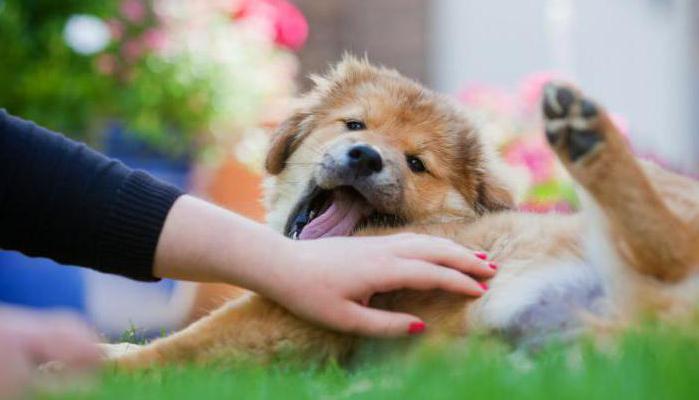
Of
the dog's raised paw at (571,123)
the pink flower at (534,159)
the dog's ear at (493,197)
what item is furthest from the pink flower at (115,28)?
the dog's raised paw at (571,123)

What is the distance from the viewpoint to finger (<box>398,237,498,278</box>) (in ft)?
7.92

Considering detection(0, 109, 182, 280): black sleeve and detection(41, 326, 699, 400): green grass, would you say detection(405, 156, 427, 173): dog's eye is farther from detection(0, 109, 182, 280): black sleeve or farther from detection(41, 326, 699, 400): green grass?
detection(41, 326, 699, 400): green grass

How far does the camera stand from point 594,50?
28.3ft

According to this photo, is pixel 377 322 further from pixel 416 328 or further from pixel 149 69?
pixel 149 69

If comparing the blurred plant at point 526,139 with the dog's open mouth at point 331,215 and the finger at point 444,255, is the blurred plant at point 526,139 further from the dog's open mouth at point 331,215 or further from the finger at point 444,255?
the finger at point 444,255

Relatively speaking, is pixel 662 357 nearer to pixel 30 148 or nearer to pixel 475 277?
pixel 475 277

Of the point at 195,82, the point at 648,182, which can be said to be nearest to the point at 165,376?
the point at 648,182

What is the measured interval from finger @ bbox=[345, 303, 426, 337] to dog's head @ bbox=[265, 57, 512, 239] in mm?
768

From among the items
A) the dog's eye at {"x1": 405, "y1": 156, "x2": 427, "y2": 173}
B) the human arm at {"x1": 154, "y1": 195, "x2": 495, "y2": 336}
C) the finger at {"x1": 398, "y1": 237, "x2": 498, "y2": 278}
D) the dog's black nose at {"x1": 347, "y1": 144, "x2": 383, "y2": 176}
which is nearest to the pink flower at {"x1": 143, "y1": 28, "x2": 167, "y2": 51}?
the dog's eye at {"x1": 405, "y1": 156, "x2": 427, "y2": 173}

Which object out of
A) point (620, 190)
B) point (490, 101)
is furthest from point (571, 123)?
point (490, 101)

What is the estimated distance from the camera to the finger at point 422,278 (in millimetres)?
2359

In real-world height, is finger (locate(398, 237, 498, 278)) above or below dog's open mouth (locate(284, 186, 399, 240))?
above

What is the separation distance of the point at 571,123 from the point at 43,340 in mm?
1190

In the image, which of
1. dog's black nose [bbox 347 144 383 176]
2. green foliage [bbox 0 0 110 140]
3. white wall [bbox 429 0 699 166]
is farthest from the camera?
white wall [bbox 429 0 699 166]
